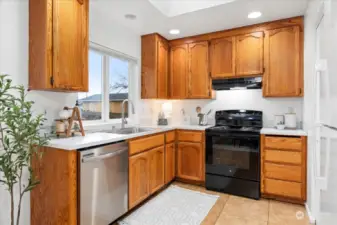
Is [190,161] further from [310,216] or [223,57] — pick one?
[223,57]

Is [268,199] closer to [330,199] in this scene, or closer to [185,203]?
[185,203]

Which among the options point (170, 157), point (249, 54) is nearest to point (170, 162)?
point (170, 157)

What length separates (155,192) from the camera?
295 cm

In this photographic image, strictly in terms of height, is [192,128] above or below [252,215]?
above

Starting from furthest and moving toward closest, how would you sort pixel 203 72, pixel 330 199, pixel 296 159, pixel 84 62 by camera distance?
pixel 203 72 < pixel 296 159 < pixel 84 62 < pixel 330 199

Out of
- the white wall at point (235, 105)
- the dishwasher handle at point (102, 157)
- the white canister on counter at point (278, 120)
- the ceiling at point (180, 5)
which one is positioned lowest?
the dishwasher handle at point (102, 157)

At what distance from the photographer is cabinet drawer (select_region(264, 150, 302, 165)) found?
2.61m

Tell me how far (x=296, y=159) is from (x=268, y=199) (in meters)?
0.68

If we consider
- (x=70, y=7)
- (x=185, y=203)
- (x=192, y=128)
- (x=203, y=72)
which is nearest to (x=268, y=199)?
(x=185, y=203)

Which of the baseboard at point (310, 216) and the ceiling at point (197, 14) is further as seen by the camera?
the ceiling at point (197, 14)

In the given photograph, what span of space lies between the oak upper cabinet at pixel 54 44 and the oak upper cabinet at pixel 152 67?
1.47 m

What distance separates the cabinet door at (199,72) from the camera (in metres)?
3.49

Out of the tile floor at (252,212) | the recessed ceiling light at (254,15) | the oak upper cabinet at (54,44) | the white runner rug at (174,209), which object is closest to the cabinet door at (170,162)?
the white runner rug at (174,209)

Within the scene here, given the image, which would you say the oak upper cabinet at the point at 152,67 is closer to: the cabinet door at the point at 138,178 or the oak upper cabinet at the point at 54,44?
the cabinet door at the point at 138,178
